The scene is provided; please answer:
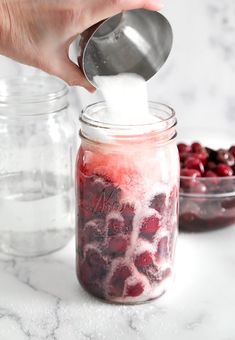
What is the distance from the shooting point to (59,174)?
112 centimetres

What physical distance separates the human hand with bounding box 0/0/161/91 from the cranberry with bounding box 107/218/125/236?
0.17 metres

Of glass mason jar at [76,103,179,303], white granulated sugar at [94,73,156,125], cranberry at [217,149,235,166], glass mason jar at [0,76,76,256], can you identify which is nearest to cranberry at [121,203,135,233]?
glass mason jar at [76,103,179,303]

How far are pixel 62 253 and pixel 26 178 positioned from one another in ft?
0.43

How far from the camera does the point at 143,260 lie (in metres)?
0.92

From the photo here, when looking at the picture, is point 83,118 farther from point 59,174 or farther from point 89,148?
point 59,174

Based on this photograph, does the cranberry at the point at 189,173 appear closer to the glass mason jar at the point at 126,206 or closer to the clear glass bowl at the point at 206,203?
the clear glass bowl at the point at 206,203

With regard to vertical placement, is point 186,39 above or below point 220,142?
above

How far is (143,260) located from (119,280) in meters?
0.04

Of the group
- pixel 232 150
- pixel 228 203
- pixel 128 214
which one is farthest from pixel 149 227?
pixel 232 150

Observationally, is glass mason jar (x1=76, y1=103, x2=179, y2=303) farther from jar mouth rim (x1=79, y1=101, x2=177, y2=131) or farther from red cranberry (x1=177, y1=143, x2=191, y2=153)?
red cranberry (x1=177, y1=143, x2=191, y2=153)

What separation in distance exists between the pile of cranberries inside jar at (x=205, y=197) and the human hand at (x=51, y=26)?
26cm

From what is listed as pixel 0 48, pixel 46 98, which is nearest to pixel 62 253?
pixel 46 98

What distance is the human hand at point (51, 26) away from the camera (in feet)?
2.68

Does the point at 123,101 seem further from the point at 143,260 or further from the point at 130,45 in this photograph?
the point at 143,260
